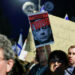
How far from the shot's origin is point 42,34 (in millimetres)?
4273

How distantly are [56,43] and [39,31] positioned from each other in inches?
14.3

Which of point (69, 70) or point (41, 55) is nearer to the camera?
point (69, 70)

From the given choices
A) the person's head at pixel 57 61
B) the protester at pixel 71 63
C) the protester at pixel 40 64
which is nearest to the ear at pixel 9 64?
the protester at pixel 71 63

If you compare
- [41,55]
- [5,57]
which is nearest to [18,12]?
[41,55]

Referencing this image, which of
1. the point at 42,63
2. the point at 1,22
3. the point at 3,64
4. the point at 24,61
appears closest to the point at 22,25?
the point at 1,22

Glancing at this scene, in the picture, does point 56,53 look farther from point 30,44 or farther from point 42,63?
point 30,44

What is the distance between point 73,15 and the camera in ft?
36.2

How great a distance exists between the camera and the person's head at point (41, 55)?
4.05m

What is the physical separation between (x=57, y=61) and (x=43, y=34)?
2.32 ft

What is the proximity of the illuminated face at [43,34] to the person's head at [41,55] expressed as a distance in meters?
0.14

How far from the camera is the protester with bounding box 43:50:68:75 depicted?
3570 mm

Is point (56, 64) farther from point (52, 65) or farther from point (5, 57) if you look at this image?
point (5, 57)

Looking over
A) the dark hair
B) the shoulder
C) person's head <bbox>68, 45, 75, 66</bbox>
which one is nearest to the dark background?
person's head <bbox>68, 45, 75, 66</bbox>

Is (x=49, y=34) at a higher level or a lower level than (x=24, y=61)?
higher
